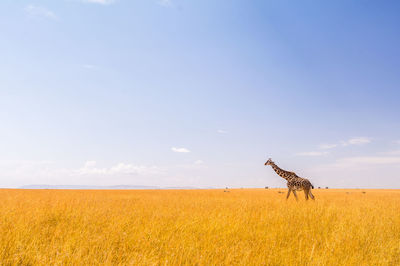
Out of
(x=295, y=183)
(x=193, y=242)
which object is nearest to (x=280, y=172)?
(x=295, y=183)

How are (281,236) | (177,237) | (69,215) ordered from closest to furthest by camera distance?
1. (177,237)
2. (281,236)
3. (69,215)

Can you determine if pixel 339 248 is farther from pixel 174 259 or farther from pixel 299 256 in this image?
pixel 174 259

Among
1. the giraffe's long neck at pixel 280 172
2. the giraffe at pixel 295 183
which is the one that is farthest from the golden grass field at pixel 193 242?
the giraffe's long neck at pixel 280 172

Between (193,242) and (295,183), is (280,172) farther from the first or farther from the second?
(193,242)

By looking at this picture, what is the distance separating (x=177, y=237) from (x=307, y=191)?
13324mm

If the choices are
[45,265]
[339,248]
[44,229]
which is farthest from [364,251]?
[44,229]

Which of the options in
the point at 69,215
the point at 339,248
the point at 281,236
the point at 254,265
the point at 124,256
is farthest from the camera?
the point at 69,215

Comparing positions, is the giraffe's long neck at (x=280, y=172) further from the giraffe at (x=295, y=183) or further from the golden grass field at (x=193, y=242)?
the golden grass field at (x=193, y=242)

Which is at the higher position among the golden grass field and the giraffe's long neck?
the giraffe's long neck

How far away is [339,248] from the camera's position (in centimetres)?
593

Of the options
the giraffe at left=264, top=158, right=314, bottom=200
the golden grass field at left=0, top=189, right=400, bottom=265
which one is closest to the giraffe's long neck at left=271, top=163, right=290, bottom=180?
the giraffe at left=264, top=158, right=314, bottom=200

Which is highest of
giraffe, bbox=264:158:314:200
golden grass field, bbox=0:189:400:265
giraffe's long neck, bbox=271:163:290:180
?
giraffe's long neck, bbox=271:163:290:180

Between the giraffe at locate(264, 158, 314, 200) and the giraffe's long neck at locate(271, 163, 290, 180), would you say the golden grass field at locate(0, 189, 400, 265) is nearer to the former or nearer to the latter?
the giraffe at locate(264, 158, 314, 200)

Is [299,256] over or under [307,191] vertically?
under
